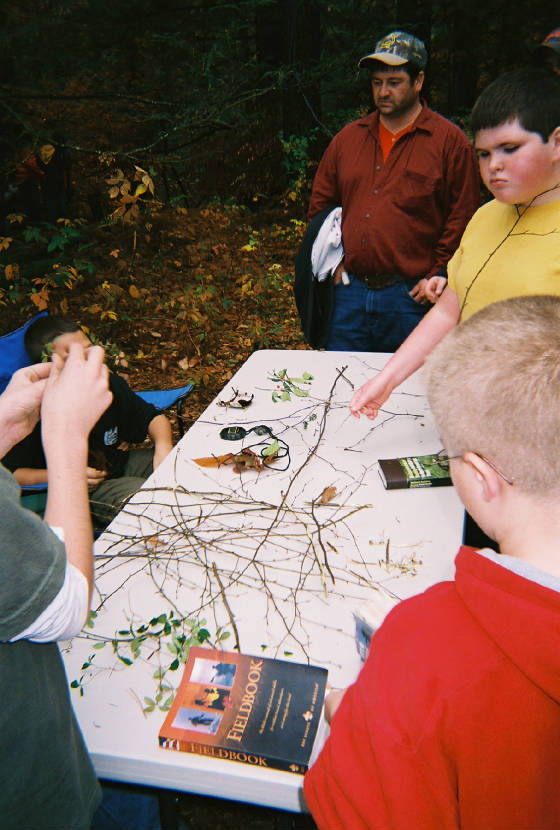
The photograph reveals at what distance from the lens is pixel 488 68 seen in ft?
29.7

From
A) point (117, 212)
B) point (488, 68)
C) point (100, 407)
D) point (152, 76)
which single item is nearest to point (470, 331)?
point (100, 407)

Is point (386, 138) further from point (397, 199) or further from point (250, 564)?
point (250, 564)

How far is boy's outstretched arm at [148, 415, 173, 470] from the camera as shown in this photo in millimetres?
2535

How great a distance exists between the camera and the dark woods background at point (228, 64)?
645 cm

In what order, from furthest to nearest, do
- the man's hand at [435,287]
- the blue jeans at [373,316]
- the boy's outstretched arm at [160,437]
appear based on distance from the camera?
the blue jeans at [373,316]
the boy's outstretched arm at [160,437]
the man's hand at [435,287]

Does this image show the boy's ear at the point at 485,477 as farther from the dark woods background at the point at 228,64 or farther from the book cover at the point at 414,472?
the dark woods background at the point at 228,64

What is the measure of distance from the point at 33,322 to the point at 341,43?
6.92 m

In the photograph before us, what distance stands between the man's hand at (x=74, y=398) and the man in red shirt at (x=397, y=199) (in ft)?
6.21

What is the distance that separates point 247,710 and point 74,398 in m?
0.70

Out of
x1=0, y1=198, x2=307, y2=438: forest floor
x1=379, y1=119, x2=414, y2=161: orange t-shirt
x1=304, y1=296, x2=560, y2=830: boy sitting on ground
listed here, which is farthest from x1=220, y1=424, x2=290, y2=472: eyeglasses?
x1=0, y1=198, x2=307, y2=438: forest floor

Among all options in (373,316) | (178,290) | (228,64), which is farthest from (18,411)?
(228,64)

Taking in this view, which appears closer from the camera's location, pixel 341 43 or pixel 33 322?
pixel 33 322

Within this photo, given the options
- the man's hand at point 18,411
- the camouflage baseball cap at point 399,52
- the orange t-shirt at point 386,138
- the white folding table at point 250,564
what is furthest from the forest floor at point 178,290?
the man's hand at point 18,411

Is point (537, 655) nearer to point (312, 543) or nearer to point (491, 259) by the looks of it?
point (312, 543)
